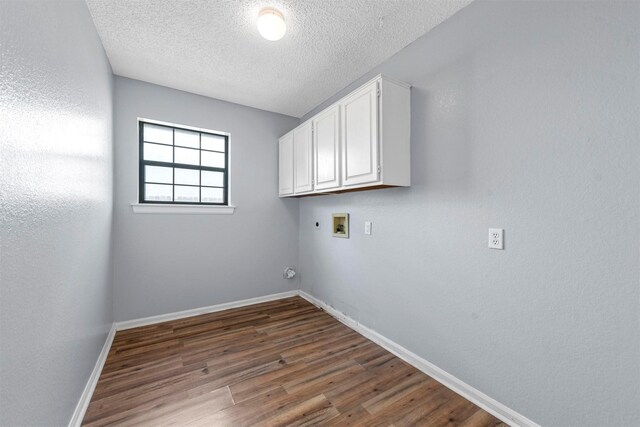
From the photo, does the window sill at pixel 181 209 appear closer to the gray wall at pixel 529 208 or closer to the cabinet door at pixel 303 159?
the cabinet door at pixel 303 159

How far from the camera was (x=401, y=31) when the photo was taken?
209 cm

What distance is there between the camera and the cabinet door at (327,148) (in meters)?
2.54

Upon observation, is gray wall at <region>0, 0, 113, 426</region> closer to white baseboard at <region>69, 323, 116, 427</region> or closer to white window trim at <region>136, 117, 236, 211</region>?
white baseboard at <region>69, 323, 116, 427</region>

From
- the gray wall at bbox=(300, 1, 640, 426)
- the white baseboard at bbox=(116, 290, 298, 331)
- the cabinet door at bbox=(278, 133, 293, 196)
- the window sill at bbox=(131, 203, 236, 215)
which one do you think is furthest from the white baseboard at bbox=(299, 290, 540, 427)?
the window sill at bbox=(131, 203, 236, 215)

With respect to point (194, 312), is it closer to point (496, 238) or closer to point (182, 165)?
point (182, 165)

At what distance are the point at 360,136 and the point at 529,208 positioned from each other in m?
1.28

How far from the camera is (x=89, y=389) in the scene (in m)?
1.74

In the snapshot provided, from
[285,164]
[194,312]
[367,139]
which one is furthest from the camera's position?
[285,164]

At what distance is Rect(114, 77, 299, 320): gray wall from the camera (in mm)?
2797

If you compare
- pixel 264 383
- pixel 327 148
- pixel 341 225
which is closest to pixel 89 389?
pixel 264 383

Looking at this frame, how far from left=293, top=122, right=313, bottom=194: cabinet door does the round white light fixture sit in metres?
1.13

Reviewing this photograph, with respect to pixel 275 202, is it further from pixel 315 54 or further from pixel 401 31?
pixel 401 31

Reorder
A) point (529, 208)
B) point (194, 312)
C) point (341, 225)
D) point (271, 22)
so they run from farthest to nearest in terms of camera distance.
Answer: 1. point (194, 312)
2. point (341, 225)
3. point (271, 22)
4. point (529, 208)

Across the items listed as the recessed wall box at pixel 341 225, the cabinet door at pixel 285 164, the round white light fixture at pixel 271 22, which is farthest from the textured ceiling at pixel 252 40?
the recessed wall box at pixel 341 225
